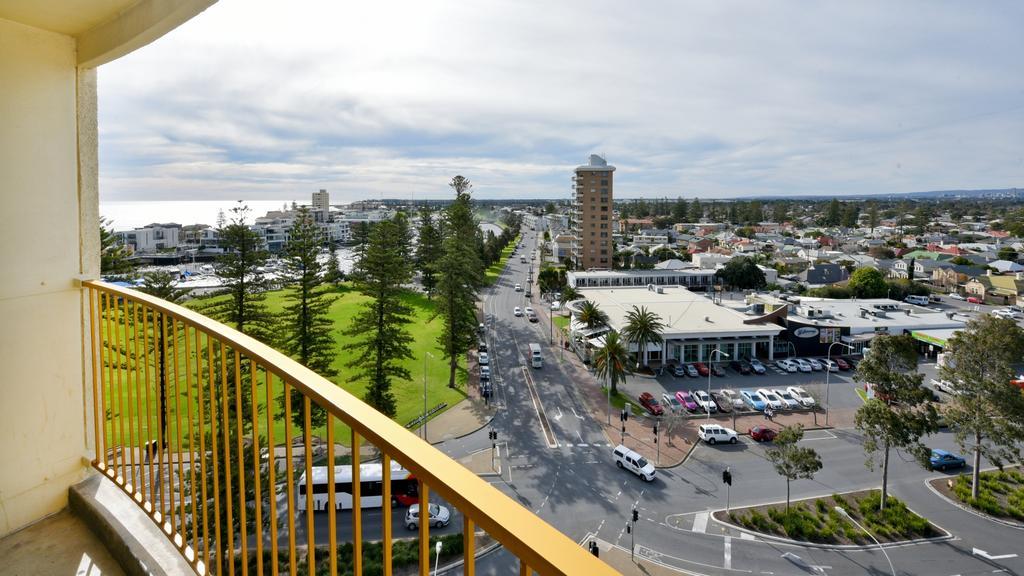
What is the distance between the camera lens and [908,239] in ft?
187

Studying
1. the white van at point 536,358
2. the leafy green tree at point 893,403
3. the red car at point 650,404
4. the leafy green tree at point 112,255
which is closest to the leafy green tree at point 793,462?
the leafy green tree at point 893,403

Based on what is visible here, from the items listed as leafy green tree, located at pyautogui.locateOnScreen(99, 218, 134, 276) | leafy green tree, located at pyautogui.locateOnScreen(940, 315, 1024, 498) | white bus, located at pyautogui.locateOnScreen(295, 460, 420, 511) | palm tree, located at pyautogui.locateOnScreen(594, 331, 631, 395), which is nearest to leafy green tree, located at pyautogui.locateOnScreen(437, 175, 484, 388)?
palm tree, located at pyautogui.locateOnScreen(594, 331, 631, 395)

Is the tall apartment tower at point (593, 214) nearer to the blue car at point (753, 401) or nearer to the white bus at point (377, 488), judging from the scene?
the blue car at point (753, 401)

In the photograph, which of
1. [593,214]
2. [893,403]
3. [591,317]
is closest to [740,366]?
[591,317]

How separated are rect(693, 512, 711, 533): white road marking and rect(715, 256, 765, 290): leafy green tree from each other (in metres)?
26.9

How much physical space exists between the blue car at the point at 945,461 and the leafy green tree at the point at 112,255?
1900 cm

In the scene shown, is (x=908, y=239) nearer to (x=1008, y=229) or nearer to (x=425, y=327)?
(x=1008, y=229)

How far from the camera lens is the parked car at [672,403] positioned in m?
15.0

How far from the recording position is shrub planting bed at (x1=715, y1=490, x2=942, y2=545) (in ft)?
31.6

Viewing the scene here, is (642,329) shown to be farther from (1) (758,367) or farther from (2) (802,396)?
→ (2) (802,396)

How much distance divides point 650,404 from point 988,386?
733 centimetres

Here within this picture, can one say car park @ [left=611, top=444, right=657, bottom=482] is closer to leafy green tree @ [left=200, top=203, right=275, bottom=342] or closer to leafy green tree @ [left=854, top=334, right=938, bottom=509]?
leafy green tree @ [left=854, top=334, right=938, bottom=509]

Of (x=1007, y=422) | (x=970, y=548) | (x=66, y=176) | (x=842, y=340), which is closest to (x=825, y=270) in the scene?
(x=842, y=340)

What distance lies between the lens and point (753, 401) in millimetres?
15625
